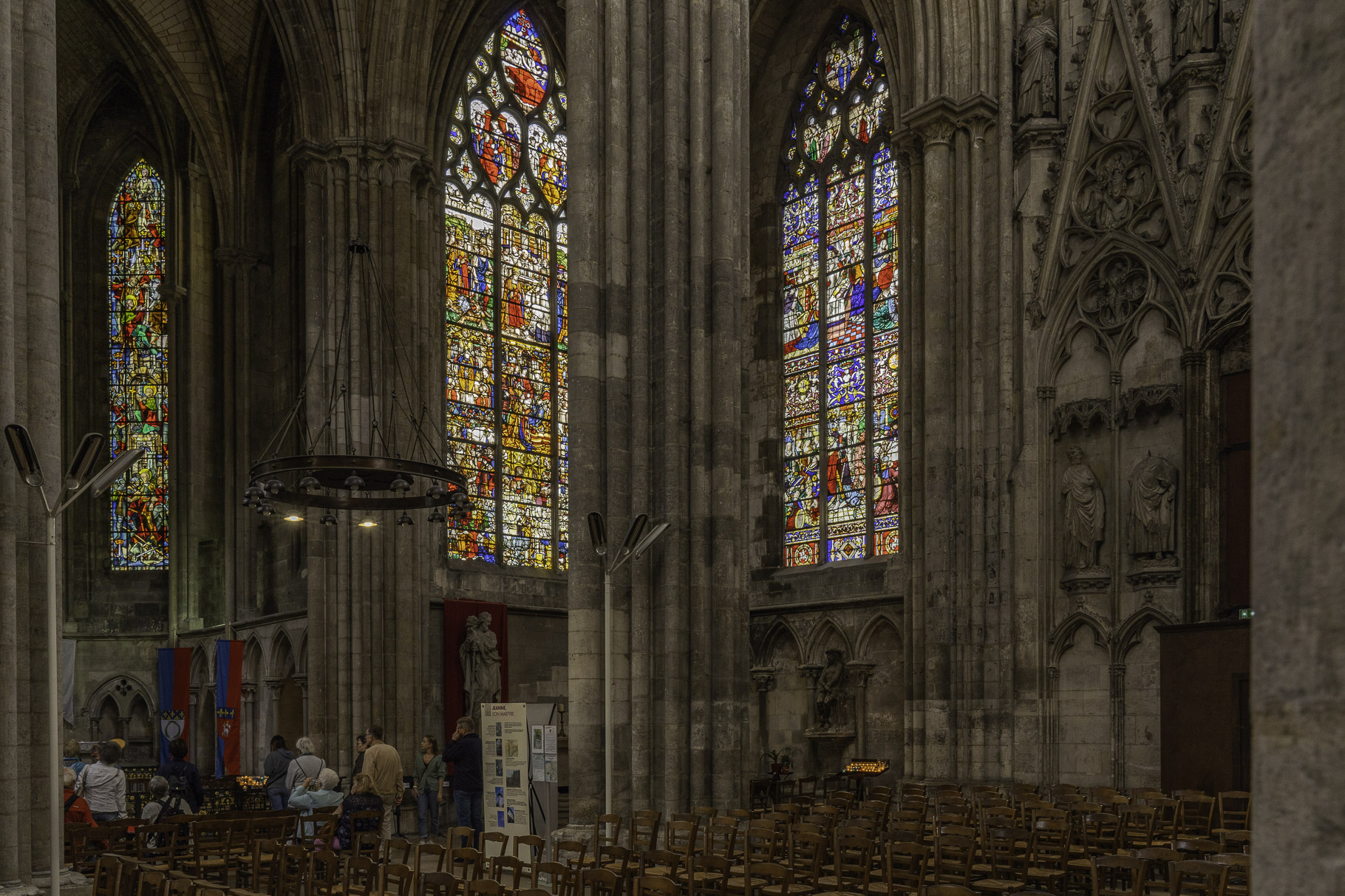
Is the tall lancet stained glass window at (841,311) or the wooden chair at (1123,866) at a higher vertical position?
the tall lancet stained glass window at (841,311)

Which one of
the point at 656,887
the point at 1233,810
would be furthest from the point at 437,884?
the point at 1233,810

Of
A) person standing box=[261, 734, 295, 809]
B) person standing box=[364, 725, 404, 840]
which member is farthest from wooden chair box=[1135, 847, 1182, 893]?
person standing box=[261, 734, 295, 809]

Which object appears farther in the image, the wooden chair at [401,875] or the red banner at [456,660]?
the red banner at [456,660]

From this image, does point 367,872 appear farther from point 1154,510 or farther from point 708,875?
point 1154,510

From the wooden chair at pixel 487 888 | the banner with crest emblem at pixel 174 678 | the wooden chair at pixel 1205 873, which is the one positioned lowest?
the banner with crest emblem at pixel 174 678

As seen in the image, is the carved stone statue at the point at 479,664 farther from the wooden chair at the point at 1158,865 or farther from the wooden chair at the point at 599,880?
the wooden chair at the point at 599,880

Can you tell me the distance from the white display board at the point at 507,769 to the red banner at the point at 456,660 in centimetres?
970

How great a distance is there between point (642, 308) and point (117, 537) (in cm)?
1859

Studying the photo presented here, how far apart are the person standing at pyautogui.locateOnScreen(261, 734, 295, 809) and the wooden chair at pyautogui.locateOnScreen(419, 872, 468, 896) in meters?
8.87

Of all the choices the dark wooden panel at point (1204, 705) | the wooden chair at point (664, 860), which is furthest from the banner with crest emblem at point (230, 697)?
the wooden chair at point (664, 860)

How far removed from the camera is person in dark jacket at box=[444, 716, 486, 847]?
15.1 m

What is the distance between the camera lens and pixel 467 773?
15.2m

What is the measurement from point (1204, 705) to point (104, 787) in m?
12.3

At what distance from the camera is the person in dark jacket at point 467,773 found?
15.1 m
